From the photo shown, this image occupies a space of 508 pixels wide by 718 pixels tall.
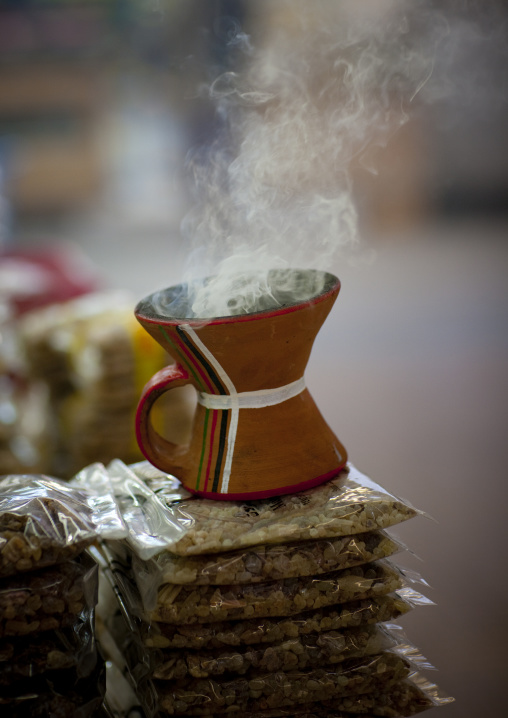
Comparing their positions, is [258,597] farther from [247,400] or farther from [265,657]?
[247,400]

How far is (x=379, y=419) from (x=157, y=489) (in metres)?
1.39

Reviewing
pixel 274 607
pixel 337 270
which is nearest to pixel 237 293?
pixel 274 607

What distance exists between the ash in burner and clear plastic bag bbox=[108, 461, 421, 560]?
0.64 ft

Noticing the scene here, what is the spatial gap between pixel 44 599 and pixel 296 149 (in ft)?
1.92

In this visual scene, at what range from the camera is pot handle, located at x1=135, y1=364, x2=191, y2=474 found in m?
0.74

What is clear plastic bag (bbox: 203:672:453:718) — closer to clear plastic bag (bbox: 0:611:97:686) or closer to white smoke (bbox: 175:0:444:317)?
clear plastic bag (bbox: 0:611:97:686)

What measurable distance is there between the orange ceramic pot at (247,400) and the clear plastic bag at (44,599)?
0.49ft

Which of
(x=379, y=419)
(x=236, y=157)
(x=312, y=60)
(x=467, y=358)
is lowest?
(x=379, y=419)

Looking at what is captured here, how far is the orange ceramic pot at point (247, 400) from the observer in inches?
26.2

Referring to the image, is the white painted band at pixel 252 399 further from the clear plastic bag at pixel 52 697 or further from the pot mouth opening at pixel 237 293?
the clear plastic bag at pixel 52 697

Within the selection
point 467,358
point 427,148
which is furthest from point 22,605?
point 427,148

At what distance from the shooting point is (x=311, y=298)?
68 cm

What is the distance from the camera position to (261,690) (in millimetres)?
672

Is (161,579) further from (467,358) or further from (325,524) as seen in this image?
(467,358)
